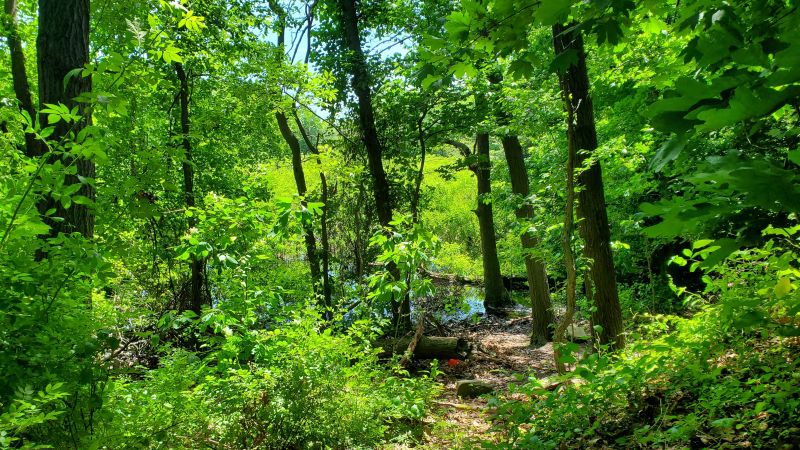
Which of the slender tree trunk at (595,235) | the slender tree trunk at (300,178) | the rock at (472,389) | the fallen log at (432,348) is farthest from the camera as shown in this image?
the slender tree trunk at (300,178)

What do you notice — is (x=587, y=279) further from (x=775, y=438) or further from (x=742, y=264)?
(x=775, y=438)

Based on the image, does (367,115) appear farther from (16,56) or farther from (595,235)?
(595,235)

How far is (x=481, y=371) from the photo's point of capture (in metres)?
7.66

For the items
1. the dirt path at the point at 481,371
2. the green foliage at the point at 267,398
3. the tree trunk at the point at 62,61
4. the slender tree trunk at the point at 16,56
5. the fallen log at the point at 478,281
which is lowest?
the dirt path at the point at 481,371

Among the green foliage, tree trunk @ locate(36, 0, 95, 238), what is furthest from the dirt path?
tree trunk @ locate(36, 0, 95, 238)

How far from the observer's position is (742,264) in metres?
3.31

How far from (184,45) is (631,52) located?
667 centimetres

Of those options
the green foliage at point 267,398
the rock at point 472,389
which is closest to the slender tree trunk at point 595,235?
the rock at point 472,389

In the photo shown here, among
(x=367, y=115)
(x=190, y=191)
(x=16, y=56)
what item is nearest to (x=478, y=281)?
(x=367, y=115)

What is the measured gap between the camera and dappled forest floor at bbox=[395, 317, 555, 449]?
4.14m

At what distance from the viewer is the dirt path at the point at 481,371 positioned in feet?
13.6

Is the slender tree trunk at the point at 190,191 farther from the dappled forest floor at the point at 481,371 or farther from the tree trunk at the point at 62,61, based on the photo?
the tree trunk at the point at 62,61

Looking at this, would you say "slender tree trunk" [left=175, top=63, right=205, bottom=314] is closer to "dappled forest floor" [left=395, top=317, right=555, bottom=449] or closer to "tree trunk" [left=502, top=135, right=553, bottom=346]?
"dappled forest floor" [left=395, top=317, right=555, bottom=449]

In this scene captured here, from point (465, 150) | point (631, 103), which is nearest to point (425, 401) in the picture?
point (631, 103)
